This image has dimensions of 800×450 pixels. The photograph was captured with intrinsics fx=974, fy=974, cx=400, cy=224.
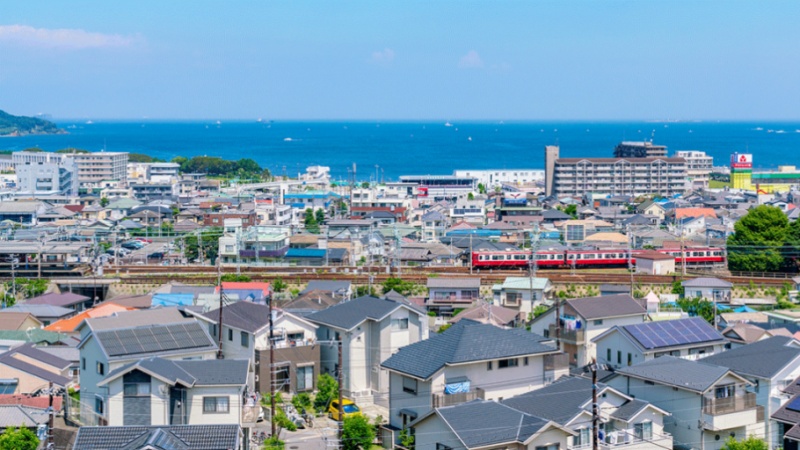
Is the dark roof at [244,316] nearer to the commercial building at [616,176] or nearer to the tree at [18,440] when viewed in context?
the tree at [18,440]

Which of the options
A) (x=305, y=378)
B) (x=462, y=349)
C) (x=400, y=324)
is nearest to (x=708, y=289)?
(x=400, y=324)

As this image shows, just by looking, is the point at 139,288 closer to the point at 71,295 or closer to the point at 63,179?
the point at 71,295

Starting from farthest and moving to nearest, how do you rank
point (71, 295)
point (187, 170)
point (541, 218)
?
point (187, 170), point (541, 218), point (71, 295)

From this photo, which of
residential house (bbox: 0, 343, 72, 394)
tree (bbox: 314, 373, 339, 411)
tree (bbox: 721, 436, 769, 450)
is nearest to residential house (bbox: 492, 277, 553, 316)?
tree (bbox: 314, 373, 339, 411)

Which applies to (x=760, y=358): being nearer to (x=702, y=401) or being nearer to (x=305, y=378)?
(x=702, y=401)

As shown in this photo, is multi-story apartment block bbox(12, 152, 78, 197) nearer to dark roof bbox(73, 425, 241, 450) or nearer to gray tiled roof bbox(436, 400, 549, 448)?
dark roof bbox(73, 425, 241, 450)

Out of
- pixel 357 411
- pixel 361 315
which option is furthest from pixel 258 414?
pixel 361 315
